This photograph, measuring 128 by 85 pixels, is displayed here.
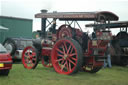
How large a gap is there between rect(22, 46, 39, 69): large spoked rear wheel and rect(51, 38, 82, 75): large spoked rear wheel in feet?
3.21

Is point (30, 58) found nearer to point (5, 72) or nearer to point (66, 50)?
point (66, 50)

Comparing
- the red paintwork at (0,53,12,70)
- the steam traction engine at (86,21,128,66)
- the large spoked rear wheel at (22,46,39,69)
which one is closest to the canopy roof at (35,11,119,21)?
the large spoked rear wheel at (22,46,39,69)

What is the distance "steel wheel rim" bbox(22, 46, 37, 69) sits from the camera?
25.1ft

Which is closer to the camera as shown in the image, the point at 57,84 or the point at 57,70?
the point at 57,84

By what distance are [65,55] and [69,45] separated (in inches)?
20.6

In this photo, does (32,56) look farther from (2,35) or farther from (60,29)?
(2,35)

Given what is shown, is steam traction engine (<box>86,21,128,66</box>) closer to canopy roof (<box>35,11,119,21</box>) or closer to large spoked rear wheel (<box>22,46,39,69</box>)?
canopy roof (<box>35,11,119,21</box>)

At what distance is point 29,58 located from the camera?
307 inches

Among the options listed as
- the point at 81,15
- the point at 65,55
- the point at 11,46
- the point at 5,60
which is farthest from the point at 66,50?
the point at 11,46

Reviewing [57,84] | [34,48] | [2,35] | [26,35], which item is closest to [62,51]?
[34,48]

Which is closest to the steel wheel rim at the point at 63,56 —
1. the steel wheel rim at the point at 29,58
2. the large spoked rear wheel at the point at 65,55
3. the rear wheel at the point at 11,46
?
the large spoked rear wheel at the point at 65,55

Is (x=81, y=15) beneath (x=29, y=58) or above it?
above

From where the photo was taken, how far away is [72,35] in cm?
698

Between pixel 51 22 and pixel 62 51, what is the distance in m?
1.40
